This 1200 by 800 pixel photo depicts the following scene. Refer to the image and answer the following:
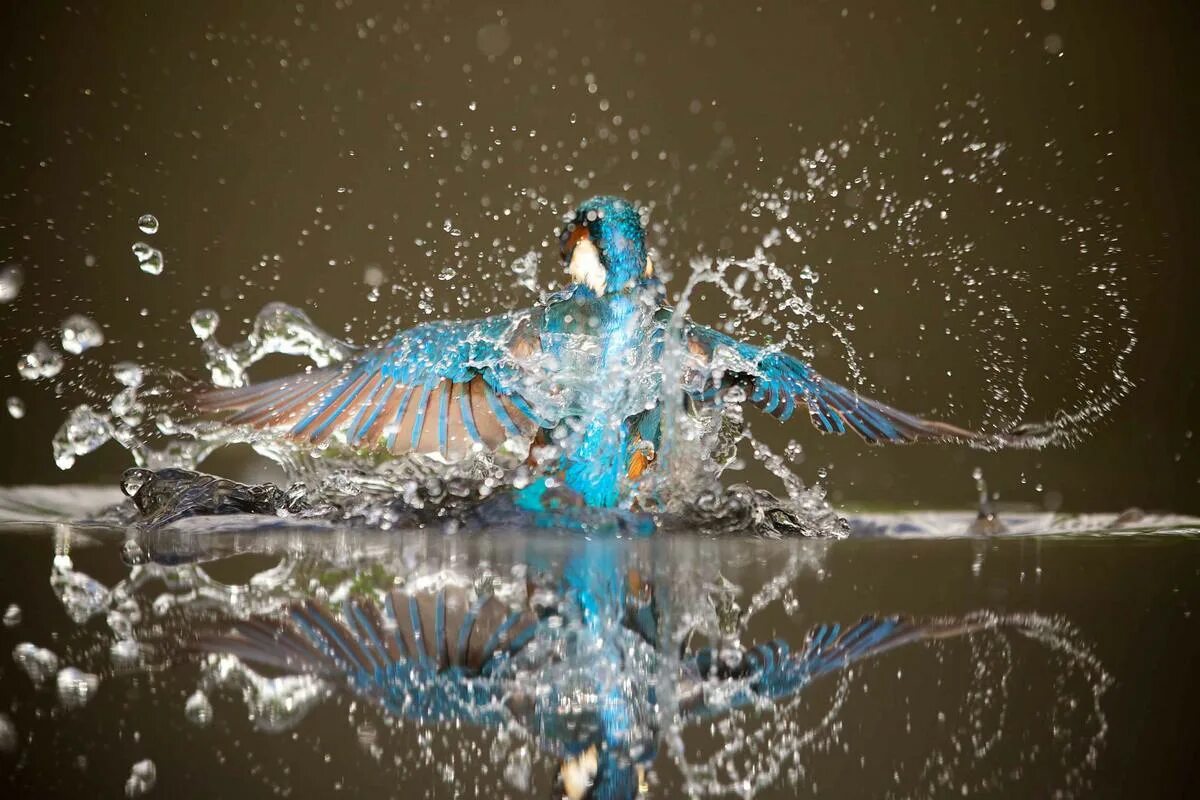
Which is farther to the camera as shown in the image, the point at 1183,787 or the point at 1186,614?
the point at 1186,614

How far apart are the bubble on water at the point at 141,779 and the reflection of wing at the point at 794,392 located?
1.82m

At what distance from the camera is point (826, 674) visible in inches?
30.0

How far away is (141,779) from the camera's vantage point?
1.69 ft

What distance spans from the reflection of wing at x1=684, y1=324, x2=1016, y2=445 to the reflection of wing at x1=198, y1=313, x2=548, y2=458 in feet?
1.25

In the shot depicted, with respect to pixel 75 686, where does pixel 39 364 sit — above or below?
above

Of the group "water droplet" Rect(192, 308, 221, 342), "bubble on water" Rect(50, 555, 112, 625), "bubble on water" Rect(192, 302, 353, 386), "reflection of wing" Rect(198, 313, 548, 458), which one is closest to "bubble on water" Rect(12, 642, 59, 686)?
"bubble on water" Rect(50, 555, 112, 625)

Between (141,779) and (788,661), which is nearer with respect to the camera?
(141,779)

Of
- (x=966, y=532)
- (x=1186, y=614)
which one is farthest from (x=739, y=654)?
(x=966, y=532)

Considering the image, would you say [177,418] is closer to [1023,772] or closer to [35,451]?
[1023,772]

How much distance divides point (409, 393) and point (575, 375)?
14.5 inches

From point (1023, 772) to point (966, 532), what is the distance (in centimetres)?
211

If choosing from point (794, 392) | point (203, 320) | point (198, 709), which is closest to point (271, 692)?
point (198, 709)

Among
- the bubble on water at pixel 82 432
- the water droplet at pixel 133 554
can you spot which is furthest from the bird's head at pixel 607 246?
the bubble on water at pixel 82 432

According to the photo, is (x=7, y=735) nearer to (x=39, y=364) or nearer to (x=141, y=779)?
(x=141, y=779)
